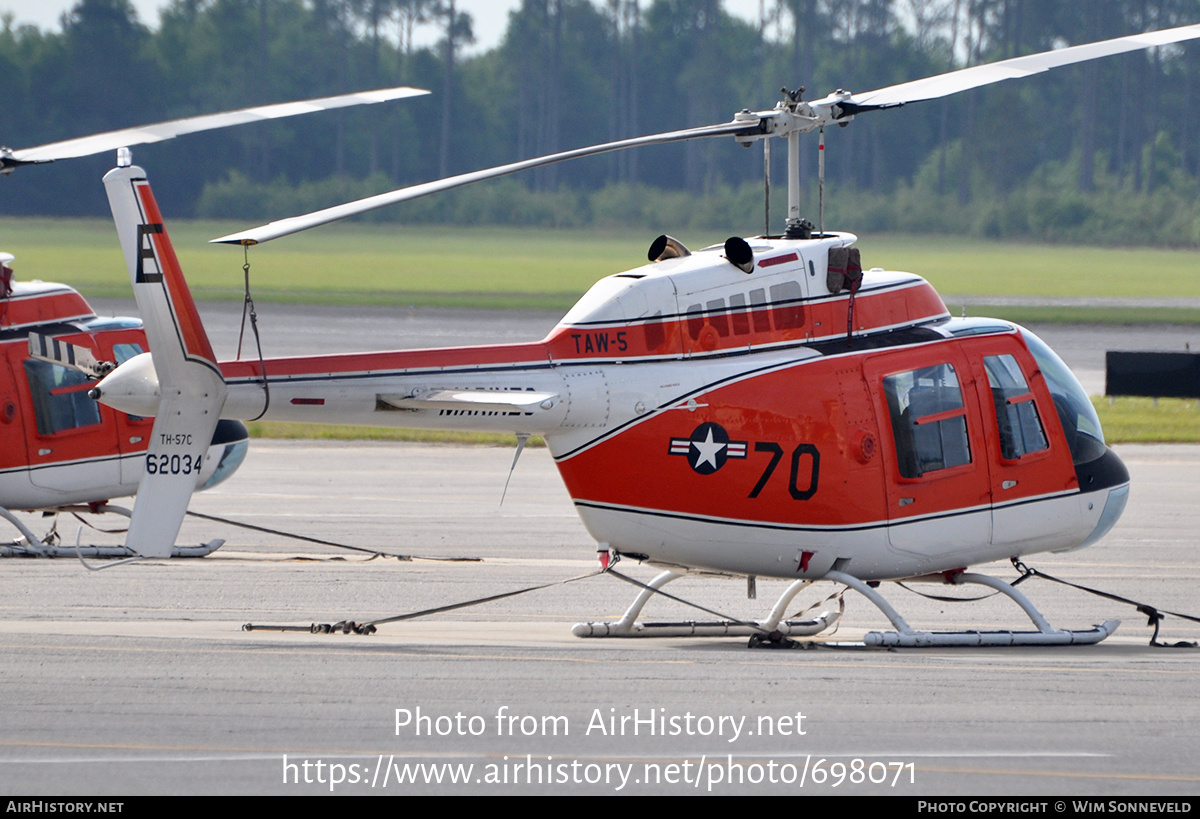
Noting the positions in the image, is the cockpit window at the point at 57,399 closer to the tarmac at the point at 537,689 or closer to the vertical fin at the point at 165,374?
the tarmac at the point at 537,689

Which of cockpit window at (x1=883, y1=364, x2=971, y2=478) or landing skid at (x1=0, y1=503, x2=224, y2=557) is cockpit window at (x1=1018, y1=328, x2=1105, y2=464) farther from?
landing skid at (x1=0, y1=503, x2=224, y2=557)

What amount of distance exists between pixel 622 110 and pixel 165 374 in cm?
10973

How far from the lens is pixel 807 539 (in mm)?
9875

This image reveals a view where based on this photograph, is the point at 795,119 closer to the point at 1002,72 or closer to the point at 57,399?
the point at 1002,72

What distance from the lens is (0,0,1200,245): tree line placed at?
9606 centimetres

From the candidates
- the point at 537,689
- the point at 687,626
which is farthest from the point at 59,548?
the point at 537,689

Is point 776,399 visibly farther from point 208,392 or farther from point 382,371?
point 208,392

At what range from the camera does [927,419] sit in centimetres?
1005

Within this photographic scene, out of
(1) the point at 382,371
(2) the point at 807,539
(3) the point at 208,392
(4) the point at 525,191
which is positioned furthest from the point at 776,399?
(4) the point at 525,191

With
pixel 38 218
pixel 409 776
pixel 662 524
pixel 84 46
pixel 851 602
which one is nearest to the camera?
pixel 409 776

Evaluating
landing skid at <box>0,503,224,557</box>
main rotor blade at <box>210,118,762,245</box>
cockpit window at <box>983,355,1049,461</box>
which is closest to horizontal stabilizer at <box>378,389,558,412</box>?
main rotor blade at <box>210,118,762,245</box>

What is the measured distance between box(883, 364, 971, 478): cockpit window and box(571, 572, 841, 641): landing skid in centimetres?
127

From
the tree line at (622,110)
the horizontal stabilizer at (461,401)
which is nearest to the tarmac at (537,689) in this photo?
the horizontal stabilizer at (461,401)

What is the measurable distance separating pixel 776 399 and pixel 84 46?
9970 centimetres
